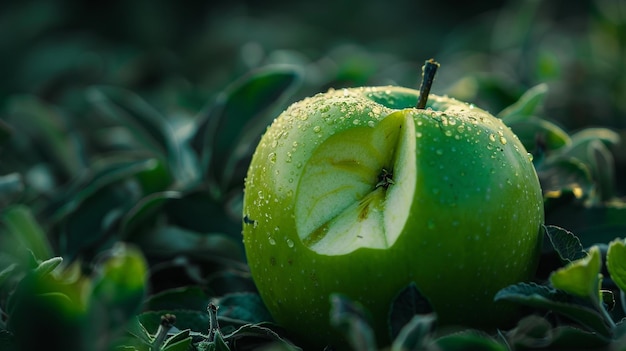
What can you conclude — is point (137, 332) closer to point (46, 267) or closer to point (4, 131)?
point (46, 267)

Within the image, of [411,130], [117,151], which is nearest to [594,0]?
[117,151]

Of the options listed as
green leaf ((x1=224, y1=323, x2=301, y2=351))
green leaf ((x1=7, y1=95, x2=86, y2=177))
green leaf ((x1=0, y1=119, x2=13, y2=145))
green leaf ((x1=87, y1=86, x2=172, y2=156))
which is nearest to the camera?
green leaf ((x1=224, y1=323, x2=301, y2=351))

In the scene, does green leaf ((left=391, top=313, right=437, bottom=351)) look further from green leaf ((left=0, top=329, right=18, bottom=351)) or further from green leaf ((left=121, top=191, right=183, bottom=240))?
green leaf ((left=121, top=191, right=183, bottom=240))

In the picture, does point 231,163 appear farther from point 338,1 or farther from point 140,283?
point 338,1

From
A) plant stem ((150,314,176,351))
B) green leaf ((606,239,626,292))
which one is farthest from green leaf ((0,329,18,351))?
green leaf ((606,239,626,292))

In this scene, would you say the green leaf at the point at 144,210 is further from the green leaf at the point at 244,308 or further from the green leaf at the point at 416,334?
the green leaf at the point at 416,334

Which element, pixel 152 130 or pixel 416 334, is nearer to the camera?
pixel 416 334

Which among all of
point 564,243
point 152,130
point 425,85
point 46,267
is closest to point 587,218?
point 564,243
